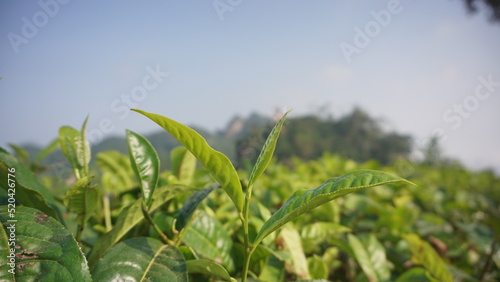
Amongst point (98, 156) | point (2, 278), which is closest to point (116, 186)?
point (98, 156)

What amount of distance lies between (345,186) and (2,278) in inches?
19.2

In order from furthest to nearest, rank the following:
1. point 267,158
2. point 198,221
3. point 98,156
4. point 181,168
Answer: point 98,156, point 181,168, point 198,221, point 267,158

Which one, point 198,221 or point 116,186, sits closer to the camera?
point 198,221

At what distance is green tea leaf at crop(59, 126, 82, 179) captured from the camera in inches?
28.8

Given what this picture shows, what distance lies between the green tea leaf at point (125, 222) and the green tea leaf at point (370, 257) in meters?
0.67

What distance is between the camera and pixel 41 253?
474mm

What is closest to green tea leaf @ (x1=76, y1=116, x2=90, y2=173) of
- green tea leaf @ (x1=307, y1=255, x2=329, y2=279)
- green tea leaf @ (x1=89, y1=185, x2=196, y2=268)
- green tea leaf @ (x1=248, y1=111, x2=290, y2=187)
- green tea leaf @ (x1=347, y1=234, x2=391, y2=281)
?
green tea leaf @ (x1=89, y1=185, x2=196, y2=268)

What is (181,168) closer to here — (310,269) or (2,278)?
(310,269)

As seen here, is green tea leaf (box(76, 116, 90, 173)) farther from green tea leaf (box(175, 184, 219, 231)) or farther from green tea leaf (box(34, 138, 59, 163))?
green tea leaf (box(34, 138, 59, 163))

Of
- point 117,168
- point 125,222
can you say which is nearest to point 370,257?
point 125,222

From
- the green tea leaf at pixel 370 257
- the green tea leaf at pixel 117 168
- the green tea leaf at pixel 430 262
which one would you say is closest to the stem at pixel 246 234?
the green tea leaf at pixel 370 257

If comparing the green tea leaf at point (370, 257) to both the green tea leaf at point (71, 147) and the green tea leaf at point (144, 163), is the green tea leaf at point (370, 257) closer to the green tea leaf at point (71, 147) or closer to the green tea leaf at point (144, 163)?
the green tea leaf at point (144, 163)

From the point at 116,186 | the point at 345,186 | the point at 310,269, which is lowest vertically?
the point at 310,269

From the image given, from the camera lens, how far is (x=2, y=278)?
43 cm
